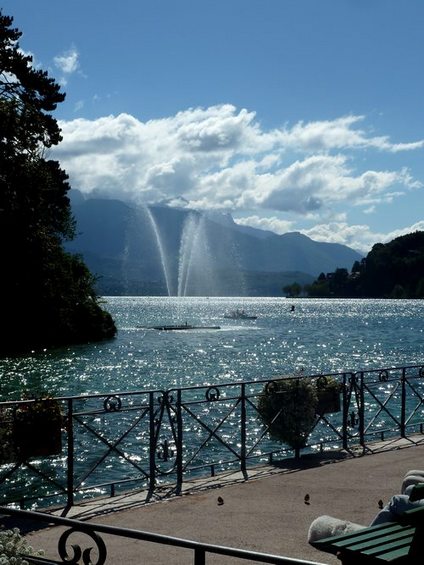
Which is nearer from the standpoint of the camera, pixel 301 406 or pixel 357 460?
pixel 357 460

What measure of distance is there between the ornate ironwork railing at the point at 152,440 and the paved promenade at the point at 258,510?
0.61 metres

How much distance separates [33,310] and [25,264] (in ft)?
45.6

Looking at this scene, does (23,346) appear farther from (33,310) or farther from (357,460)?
(357,460)

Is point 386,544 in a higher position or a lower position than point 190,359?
higher

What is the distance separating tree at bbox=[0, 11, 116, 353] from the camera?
33.9 meters

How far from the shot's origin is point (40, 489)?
59.7 ft

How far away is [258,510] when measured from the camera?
9.06m

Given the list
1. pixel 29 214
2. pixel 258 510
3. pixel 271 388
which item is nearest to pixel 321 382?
pixel 271 388

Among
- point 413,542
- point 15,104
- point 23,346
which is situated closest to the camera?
point 413,542

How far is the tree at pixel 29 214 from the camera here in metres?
33.9

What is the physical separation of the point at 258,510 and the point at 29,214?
30637mm

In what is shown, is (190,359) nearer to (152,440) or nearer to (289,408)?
(289,408)

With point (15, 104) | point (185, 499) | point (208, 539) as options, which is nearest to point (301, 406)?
point (185, 499)

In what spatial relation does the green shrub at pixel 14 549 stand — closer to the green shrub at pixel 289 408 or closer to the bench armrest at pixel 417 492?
the bench armrest at pixel 417 492
